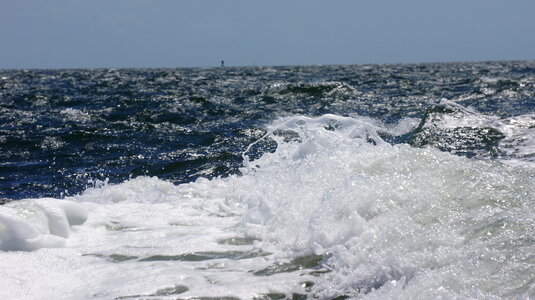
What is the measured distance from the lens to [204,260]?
3.64 meters

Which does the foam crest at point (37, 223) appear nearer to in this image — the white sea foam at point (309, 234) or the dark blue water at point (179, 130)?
the white sea foam at point (309, 234)

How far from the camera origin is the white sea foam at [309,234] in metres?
2.99

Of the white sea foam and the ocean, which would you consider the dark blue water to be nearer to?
the ocean

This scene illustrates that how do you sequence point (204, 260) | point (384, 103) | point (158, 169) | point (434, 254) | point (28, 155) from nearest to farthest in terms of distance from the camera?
point (434, 254), point (204, 260), point (158, 169), point (28, 155), point (384, 103)

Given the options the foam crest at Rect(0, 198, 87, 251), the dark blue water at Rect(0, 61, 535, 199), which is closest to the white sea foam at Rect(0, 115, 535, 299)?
the foam crest at Rect(0, 198, 87, 251)

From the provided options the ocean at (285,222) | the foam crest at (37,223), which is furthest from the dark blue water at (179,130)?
the foam crest at (37,223)

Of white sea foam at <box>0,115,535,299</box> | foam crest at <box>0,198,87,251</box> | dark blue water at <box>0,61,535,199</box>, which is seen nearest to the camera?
white sea foam at <box>0,115,535,299</box>

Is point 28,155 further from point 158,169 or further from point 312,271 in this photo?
point 312,271

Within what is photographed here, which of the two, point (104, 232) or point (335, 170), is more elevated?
point (335, 170)

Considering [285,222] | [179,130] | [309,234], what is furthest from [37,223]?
[179,130]

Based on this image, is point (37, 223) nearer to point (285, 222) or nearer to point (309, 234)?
point (285, 222)

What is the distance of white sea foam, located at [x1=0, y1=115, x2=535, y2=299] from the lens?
9.81 feet

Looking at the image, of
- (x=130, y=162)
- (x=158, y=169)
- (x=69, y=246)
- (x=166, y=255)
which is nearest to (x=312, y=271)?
(x=166, y=255)

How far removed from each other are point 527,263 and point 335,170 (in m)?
2.20
